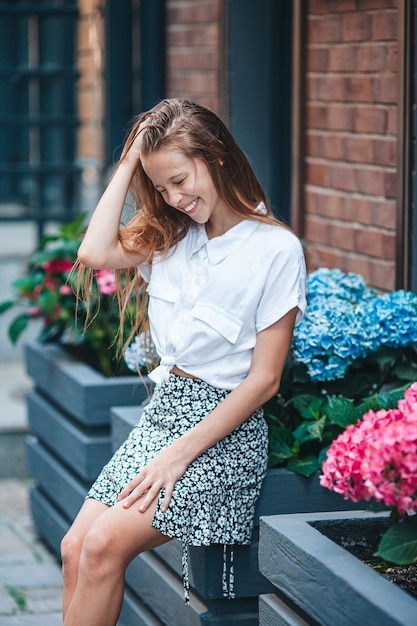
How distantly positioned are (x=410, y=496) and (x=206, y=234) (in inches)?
39.3

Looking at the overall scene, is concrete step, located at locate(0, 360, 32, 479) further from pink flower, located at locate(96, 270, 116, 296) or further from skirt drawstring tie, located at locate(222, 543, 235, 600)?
skirt drawstring tie, located at locate(222, 543, 235, 600)

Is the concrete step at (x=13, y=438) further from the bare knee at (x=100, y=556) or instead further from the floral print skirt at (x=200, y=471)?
the bare knee at (x=100, y=556)

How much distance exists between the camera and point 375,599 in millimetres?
2006

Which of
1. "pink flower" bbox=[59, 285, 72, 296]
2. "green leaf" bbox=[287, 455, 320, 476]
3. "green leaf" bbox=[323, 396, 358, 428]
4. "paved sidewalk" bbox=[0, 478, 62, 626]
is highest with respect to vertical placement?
"pink flower" bbox=[59, 285, 72, 296]

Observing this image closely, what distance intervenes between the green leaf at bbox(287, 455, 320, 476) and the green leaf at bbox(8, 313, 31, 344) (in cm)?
169

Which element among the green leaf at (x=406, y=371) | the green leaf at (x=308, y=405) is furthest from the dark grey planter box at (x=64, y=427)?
the green leaf at (x=406, y=371)

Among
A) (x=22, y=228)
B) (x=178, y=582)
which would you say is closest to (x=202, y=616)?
(x=178, y=582)

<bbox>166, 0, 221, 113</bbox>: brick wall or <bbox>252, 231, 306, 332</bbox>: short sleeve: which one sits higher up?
<bbox>166, 0, 221, 113</bbox>: brick wall

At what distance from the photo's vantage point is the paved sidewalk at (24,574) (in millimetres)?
3654

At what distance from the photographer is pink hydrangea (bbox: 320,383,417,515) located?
6.72 feet

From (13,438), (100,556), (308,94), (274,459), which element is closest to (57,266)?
(308,94)

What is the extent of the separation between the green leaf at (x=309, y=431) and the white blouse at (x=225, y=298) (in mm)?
253

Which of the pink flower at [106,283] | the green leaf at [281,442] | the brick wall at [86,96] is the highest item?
the brick wall at [86,96]

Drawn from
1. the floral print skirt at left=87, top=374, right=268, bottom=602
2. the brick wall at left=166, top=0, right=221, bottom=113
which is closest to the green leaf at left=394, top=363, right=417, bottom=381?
the floral print skirt at left=87, top=374, right=268, bottom=602
